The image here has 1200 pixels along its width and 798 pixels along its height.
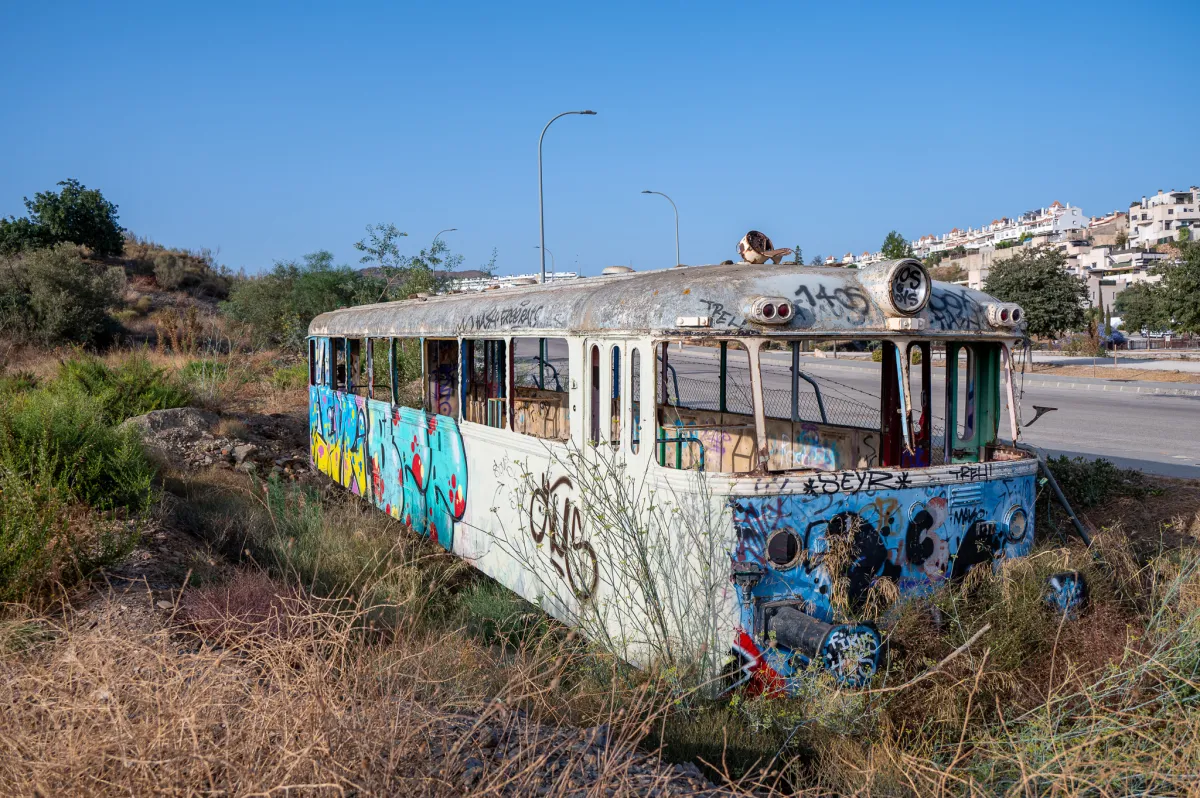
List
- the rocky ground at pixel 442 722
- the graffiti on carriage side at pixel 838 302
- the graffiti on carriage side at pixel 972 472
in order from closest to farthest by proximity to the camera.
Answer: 1. the rocky ground at pixel 442 722
2. the graffiti on carriage side at pixel 838 302
3. the graffiti on carriage side at pixel 972 472

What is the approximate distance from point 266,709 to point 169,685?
1.07 feet

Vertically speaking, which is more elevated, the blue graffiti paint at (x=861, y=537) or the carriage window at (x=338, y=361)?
the carriage window at (x=338, y=361)

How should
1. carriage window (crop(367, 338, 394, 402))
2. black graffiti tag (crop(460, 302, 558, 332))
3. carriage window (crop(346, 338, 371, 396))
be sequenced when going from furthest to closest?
carriage window (crop(346, 338, 371, 396))
carriage window (crop(367, 338, 394, 402))
black graffiti tag (crop(460, 302, 558, 332))

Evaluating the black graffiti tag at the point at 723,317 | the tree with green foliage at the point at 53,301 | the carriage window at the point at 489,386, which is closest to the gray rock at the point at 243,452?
the carriage window at the point at 489,386

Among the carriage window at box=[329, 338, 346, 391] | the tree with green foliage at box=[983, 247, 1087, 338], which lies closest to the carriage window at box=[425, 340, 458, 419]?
the carriage window at box=[329, 338, 346, 391]

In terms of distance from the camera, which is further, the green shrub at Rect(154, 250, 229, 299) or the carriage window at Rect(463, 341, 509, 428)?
the green shrub at Rect(154, 250, 229, 299)

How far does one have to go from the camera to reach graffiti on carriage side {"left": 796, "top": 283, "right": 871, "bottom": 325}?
17.3 feet

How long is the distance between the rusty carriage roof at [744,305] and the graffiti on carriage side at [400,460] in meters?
2.03

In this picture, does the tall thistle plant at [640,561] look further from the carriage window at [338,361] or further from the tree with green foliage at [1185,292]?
the tree with green foliage at [1185,292]

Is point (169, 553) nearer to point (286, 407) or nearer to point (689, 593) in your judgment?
point (689, 593)

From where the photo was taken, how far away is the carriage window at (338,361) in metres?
12.7

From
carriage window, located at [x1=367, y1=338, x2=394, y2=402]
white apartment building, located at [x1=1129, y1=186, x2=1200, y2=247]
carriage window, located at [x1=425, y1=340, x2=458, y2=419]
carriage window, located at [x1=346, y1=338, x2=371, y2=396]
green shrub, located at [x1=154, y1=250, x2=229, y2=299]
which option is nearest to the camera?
carriage window, located at [x1=425, y1=340, x2=458, y2=419]

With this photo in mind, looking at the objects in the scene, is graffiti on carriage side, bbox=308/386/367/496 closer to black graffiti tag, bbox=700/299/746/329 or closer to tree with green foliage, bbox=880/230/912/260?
black graffiti tag, bbox=700/299/746/329

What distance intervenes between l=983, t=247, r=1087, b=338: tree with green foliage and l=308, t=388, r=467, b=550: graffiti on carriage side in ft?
104
